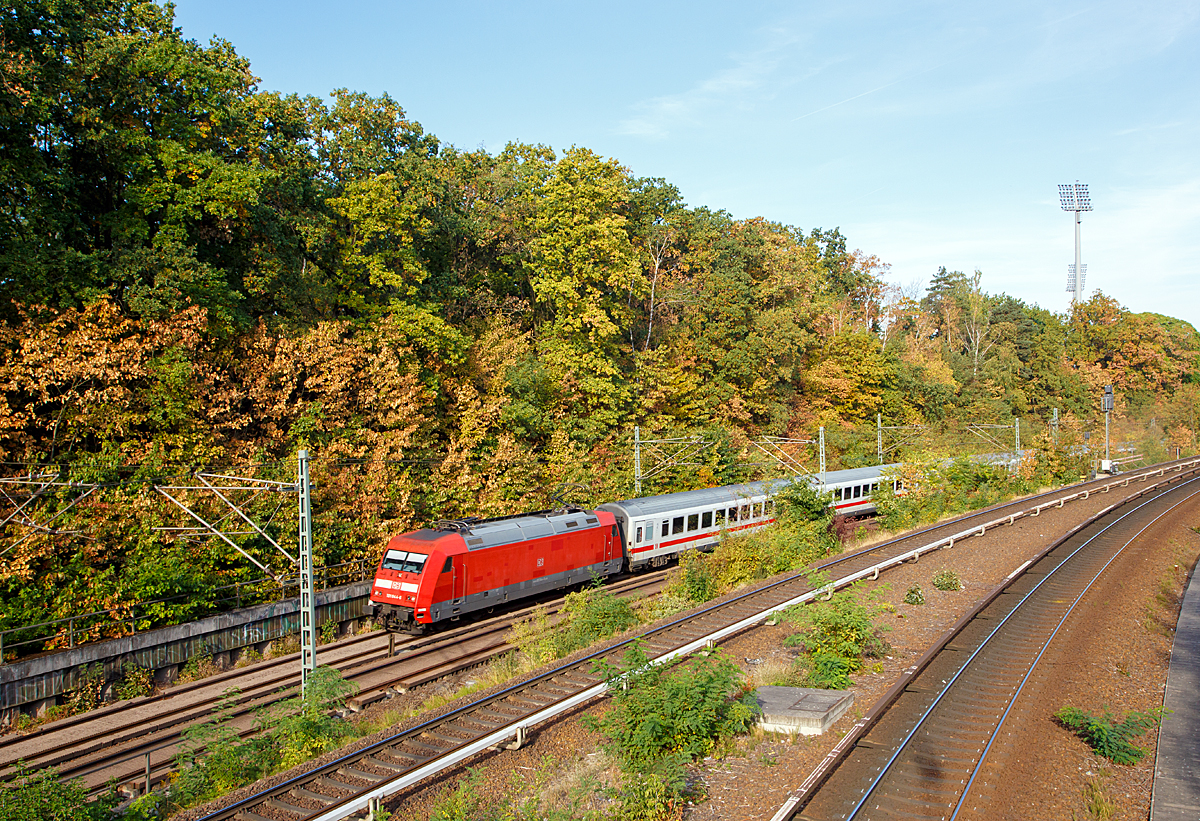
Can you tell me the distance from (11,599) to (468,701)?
1248cm

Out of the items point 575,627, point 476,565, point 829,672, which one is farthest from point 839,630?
point 476,565

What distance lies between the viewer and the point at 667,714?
1145cm

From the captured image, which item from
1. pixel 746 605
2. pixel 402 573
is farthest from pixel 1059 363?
pixel 402 573

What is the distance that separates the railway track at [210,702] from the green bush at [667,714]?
274 inches

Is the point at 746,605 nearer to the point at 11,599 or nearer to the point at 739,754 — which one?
the point at 739,754

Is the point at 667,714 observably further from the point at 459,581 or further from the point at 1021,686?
Result: the point at 459,581

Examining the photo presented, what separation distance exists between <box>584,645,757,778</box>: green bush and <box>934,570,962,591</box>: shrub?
1217 centimetres

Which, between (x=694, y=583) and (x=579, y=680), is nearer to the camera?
(x=579, y=680)

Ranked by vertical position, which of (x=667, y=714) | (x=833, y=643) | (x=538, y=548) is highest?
(x=538, y=548)

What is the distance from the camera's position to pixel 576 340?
41.0 m

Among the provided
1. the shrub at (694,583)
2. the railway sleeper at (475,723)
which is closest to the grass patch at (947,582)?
the shrub at (694,583)

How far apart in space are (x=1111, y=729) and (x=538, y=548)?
15762 millimetres

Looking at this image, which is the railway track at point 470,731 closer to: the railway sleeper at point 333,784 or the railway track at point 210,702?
the railway sleeper at point 333,784

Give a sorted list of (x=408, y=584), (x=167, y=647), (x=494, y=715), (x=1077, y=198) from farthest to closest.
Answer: (x=1077, y=198), (x=408, y=584), (x=167, y=647), (x=494, y=715)
